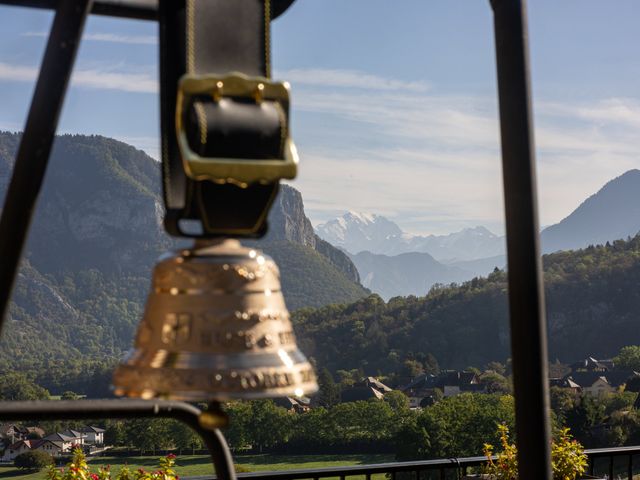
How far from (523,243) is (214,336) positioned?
17.9 inches

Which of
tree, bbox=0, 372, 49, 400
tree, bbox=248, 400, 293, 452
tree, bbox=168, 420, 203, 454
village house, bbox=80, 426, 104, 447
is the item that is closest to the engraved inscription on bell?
tree, bbox=168, 420, 203, 454

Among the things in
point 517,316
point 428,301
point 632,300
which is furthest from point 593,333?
point 517,316

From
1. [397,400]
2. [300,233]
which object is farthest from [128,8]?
[300,233]

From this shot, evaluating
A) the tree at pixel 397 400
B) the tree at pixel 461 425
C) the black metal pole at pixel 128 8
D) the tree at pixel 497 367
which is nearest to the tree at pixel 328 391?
the tree at pixel 397 400

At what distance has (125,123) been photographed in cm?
11400

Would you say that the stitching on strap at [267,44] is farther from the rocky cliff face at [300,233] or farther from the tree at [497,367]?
the rocky cliff face at [300,233]

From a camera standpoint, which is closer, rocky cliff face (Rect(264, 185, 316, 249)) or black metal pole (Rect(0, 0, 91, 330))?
black metal pole (Rect(0, 0, 91, 330))

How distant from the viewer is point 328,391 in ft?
178

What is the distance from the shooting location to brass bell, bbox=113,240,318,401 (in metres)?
0.99

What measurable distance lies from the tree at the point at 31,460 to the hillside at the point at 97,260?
826 cm

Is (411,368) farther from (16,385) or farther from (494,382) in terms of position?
(16,385)

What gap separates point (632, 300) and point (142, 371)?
6620 cm

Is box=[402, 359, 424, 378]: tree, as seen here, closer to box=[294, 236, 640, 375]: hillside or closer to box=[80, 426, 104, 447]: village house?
box=[294, 236, 640, 375]: hillside

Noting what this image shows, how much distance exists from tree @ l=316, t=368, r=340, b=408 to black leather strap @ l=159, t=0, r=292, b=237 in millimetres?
52606
